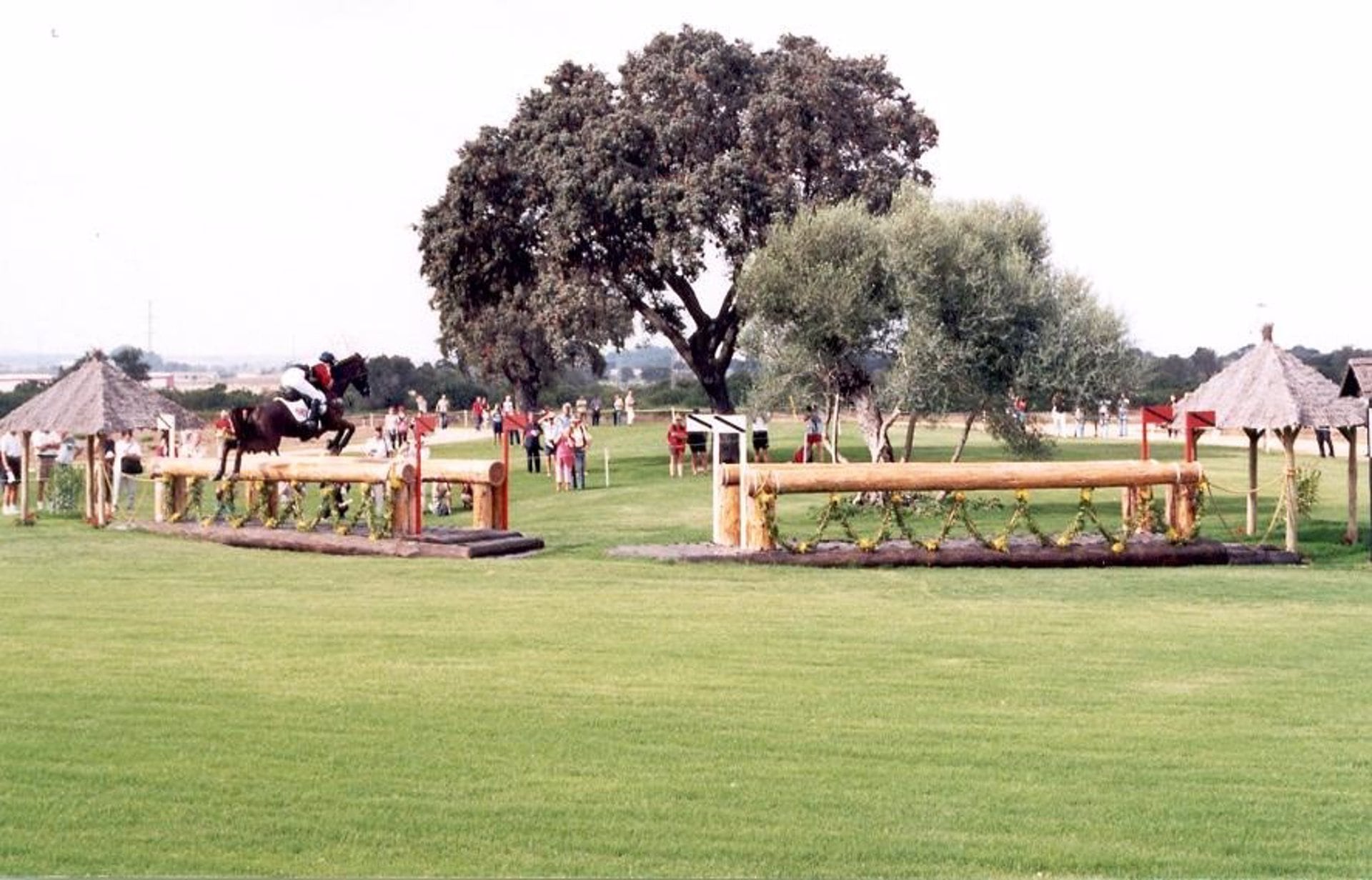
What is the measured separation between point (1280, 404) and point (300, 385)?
589 inches

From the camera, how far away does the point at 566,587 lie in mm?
19594

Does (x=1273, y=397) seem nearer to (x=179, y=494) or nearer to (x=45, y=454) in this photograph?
(x=179, y=494)

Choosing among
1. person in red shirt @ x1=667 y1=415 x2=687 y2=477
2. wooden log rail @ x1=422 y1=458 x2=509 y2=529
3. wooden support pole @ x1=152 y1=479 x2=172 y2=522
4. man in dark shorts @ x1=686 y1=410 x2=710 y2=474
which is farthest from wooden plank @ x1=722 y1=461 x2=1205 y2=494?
man in dark shorts @ x1=686 y1=410 x2=710 y2=474

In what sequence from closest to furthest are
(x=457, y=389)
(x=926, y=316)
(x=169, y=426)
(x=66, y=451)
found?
(x=169, y=426)
(x=926, y=316)
(x=66, y=451)
(x=457, y=389)

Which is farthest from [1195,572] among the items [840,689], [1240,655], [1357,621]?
[840,689]

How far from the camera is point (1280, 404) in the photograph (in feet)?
85.0

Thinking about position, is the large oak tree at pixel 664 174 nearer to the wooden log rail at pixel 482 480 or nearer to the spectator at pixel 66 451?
the spectator at pixel 66 451

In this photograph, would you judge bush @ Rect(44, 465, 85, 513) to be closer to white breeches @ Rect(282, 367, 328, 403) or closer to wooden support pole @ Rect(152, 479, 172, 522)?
wooden support pole @ Rect(152, 479, 172, 522)

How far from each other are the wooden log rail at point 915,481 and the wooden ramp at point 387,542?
129 inches

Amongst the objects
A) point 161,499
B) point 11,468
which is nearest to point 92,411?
point 161,499

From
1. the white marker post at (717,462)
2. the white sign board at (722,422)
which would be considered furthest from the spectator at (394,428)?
the white sign board at (722,422)

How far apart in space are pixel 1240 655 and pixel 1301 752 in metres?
4.00

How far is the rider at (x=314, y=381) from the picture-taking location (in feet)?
68.2

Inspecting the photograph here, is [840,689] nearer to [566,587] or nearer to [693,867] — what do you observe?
[693,867]
